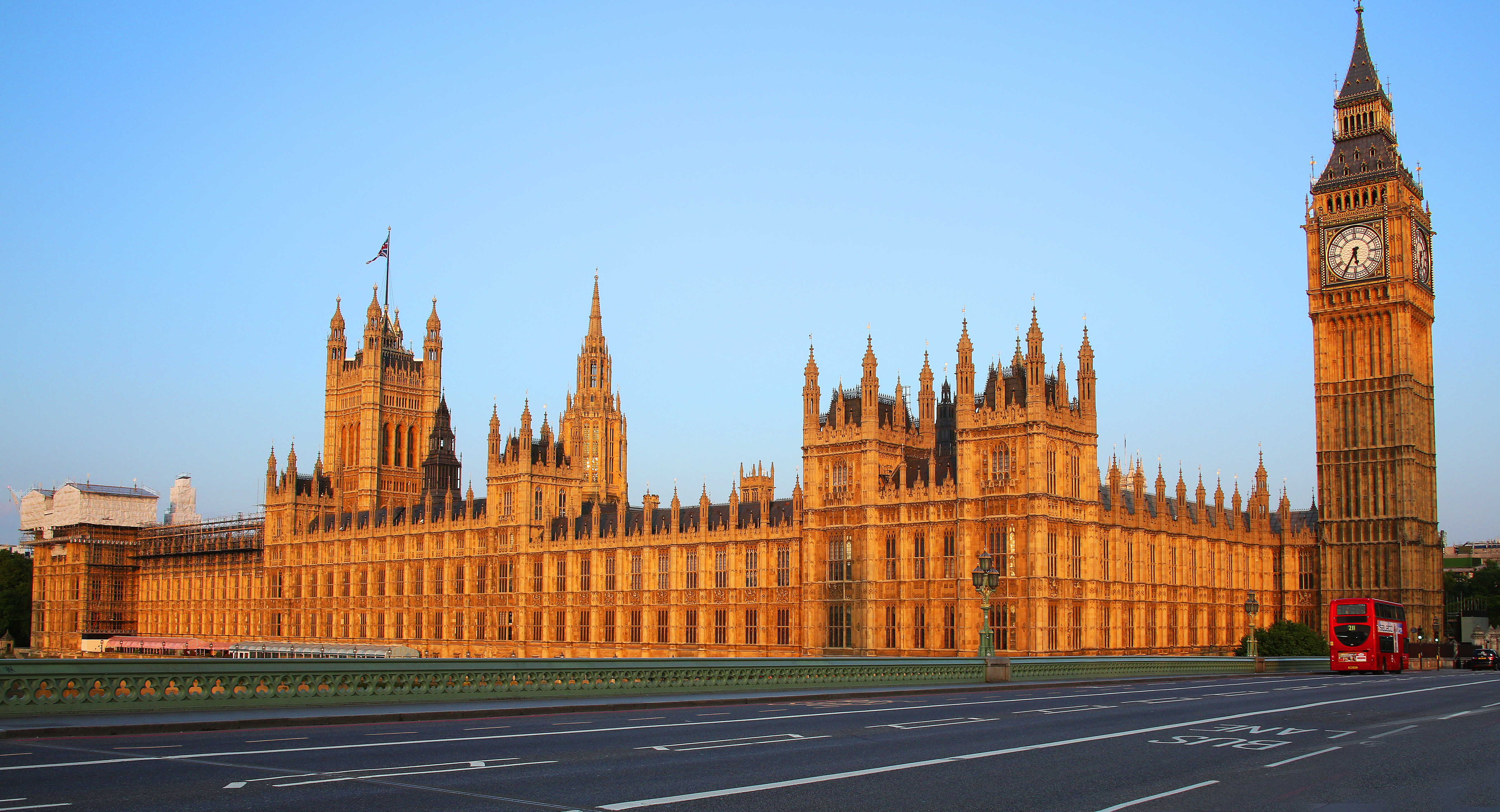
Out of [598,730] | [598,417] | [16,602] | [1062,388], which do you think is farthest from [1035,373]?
[16,602]

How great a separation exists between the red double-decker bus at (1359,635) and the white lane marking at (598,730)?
17851 millimetres

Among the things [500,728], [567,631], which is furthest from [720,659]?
[567,631]

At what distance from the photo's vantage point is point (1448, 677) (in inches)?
2221

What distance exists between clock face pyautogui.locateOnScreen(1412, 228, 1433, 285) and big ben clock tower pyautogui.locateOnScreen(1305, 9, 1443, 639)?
0.15 metres

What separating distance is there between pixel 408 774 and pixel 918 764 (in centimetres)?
714

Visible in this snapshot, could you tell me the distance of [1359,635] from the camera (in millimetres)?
57531

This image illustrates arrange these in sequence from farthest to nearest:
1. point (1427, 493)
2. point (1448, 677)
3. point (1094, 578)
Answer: point (1427, 493) → point (1094, 578) → point (1448, 677)

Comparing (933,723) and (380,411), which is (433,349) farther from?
(933,723)

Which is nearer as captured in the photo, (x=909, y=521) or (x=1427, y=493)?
(x=909, y=521)

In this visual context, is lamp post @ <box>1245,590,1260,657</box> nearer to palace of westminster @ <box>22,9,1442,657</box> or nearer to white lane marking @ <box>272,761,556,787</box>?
palace of westminster @ <box>22,9,1442,657</box>

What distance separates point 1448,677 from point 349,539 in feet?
303

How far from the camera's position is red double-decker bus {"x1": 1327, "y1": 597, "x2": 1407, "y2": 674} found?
188ft

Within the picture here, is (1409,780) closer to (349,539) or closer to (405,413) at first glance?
(349,539)

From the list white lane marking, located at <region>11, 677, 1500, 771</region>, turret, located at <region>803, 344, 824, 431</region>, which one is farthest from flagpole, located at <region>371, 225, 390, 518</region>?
white lane marking, located at <region>11, 677, 1500, 771</region>
